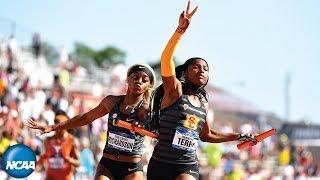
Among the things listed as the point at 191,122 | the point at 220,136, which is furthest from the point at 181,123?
the point at 220,136

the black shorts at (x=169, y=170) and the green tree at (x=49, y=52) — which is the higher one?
the green tree at (x=49, y=52)

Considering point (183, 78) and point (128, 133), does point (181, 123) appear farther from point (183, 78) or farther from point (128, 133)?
point (128, 133)

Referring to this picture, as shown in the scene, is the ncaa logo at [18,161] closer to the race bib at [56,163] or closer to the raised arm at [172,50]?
the race bib at [56,163]

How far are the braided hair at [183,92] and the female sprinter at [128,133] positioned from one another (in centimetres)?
28

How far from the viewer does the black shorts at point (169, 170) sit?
23.7 ft

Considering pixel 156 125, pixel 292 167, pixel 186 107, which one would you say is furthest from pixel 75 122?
pixel 292 167

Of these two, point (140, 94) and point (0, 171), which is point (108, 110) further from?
point (0, 171)

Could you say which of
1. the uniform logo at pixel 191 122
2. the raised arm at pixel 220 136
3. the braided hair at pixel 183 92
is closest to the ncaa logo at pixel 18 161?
the braided hair at pixel 183 92

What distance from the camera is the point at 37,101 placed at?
699 inches

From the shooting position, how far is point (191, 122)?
23.8 ft

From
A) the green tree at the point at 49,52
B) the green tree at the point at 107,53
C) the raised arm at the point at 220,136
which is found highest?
the green tree at the point at 107,53

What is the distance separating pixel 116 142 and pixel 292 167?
63.9ft

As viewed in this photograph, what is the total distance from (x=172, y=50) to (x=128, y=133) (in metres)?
1.47

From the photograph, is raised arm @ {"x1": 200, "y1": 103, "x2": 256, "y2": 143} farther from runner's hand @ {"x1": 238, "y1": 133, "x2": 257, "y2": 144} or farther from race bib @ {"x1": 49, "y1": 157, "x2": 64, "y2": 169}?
race bib @ {"x1": 49, "y1": 157, "x2": 64, "y2": 169}
